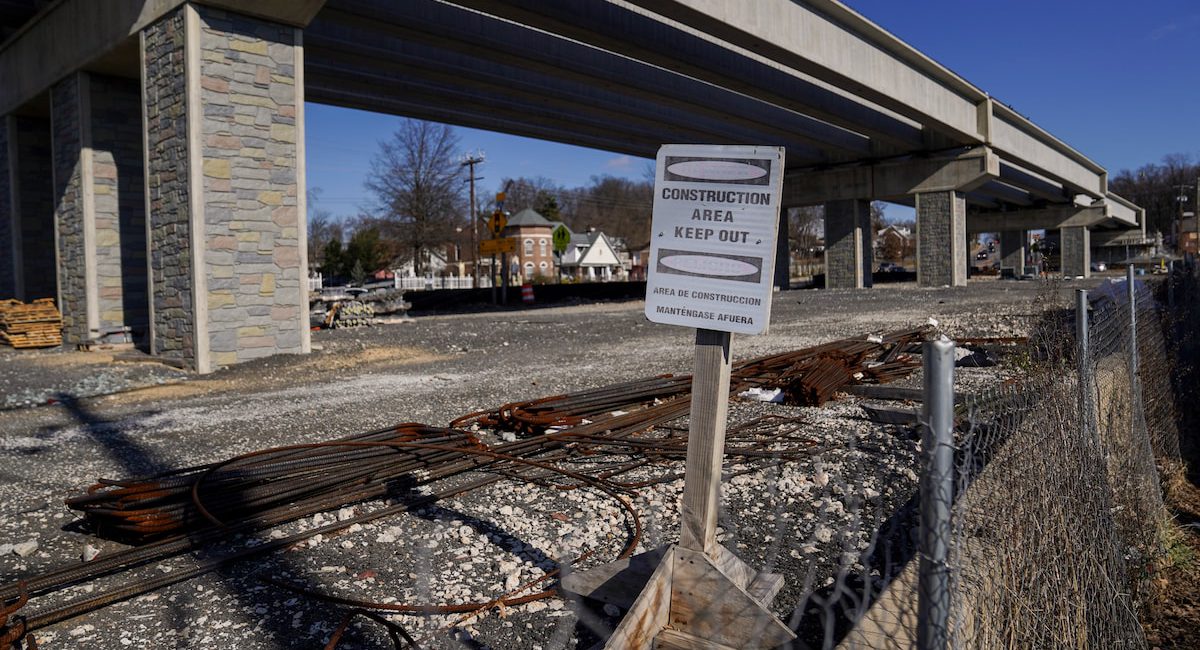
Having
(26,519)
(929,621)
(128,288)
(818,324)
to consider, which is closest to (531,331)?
(818,324)

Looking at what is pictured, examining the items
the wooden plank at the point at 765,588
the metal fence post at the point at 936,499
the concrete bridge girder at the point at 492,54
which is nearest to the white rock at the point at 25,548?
the wooden plank at the point at 765,588

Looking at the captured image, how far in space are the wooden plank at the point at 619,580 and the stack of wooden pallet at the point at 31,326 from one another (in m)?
15.7

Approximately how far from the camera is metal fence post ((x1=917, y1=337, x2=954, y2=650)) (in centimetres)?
178

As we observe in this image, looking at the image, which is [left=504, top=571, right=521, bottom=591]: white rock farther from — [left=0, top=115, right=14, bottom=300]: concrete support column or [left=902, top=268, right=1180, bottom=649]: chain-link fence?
[left=0, top=115, right=14, bottom=300]: concrete support column

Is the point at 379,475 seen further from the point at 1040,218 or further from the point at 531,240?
the point at 531,240

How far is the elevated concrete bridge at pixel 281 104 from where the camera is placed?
10.8 m

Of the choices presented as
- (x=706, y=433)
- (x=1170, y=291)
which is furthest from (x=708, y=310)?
(x=1170, y=291)

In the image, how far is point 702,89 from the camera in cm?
2250

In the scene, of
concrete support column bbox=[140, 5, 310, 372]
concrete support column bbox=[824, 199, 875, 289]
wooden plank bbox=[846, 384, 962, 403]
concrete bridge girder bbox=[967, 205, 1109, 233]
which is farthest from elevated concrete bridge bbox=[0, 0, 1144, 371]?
concrete bridge girder bbox=[967, 205, 1109, 233]

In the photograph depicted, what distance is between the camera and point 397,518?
4223 millimetres

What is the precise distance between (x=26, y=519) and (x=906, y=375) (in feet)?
26.8

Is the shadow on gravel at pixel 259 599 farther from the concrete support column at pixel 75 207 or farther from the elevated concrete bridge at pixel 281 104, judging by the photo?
the concrete support column at pixel 75 207

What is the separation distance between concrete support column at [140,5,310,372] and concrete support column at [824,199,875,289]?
27.6 metres

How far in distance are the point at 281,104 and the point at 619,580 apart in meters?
10.6
